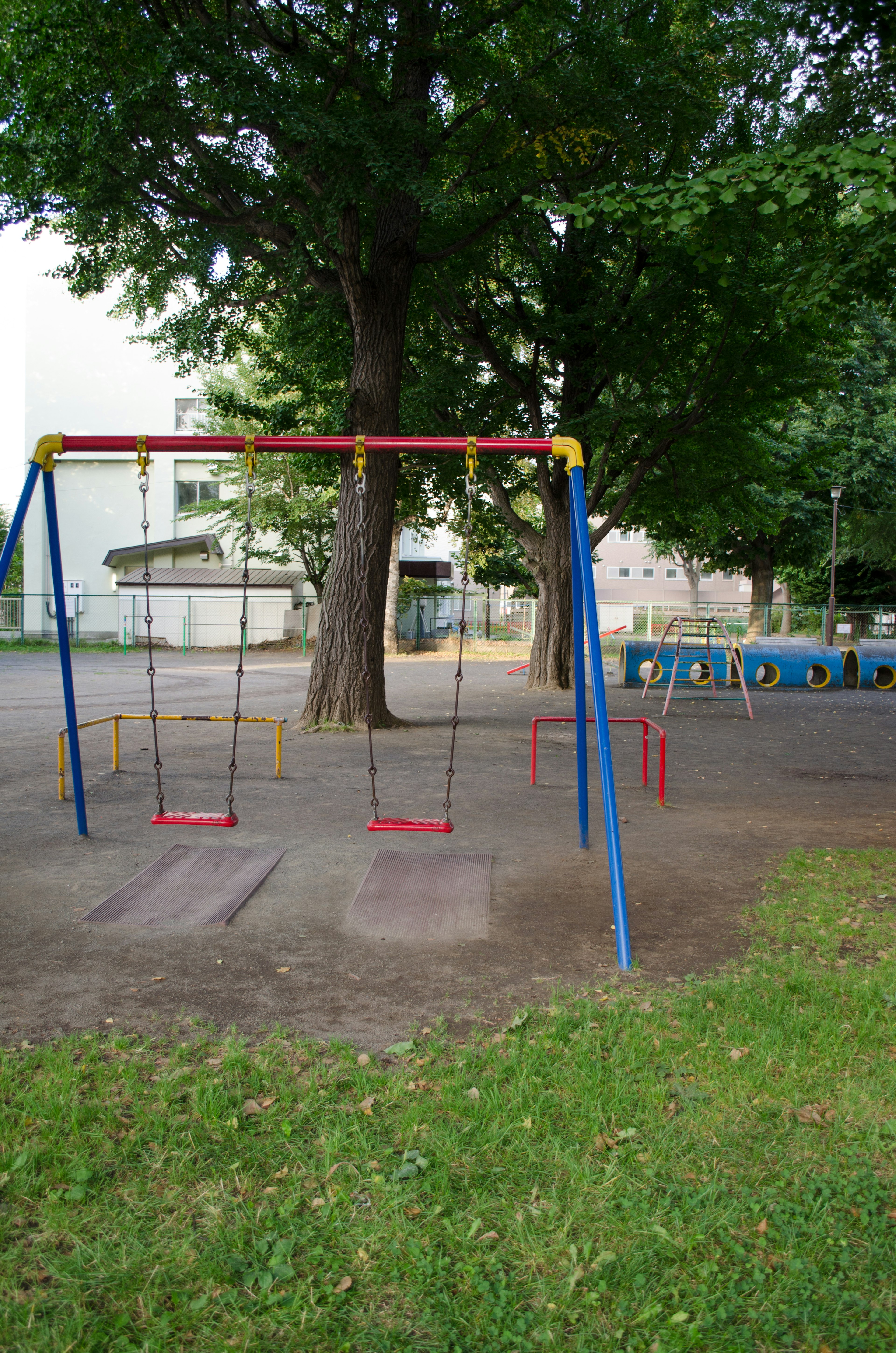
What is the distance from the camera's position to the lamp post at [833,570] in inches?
1158

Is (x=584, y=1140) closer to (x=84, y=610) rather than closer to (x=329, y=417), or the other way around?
(x=329, y=417)

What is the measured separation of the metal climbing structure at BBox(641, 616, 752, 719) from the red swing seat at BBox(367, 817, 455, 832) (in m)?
9.19

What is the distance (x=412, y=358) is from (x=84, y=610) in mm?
22691

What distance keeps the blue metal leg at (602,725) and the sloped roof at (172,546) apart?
31.0 meters

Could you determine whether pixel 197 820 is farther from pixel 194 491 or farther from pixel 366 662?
pixel 194 491

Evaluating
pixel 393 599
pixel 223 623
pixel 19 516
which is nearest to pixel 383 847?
pixel 19 516

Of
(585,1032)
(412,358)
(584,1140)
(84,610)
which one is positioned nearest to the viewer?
(584,1140)

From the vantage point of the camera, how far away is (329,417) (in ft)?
38.6

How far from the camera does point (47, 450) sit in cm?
586

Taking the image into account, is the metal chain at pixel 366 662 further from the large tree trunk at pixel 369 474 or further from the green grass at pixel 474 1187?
the green grass at pixel 474 1187

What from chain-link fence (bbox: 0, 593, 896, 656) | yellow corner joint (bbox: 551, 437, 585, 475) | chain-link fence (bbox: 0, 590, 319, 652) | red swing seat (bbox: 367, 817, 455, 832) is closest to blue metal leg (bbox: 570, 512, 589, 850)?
yellow corner joint (bbox: 551, 437, 585, 475)

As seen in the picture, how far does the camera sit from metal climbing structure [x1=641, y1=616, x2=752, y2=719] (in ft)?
51.0

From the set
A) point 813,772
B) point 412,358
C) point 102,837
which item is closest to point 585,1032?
point 102,837

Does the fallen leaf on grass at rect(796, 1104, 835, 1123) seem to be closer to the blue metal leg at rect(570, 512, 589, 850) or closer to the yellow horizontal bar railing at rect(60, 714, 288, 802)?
the blue metal leg at rect(570, 512, 589, 850)
